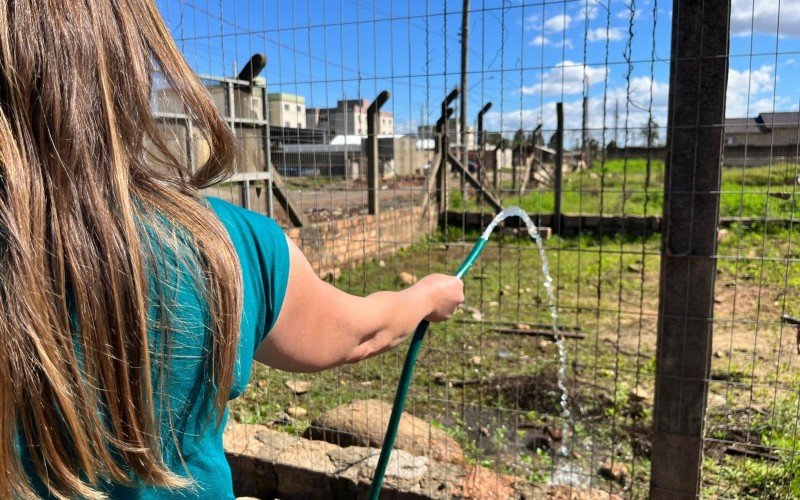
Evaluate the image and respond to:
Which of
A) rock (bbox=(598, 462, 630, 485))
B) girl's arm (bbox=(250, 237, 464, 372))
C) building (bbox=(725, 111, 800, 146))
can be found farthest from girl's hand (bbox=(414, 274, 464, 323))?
rock (bbox=(598, 462, 630, 485))

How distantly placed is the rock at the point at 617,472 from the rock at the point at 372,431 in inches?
26.2

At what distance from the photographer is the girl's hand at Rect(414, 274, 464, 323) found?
1.36m

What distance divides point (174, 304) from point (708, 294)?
5.90ft

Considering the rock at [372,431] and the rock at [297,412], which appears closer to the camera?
the rock at [372,431]

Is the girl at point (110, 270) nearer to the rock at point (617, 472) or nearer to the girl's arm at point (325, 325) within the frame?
the girl's arm at point (325, 325)

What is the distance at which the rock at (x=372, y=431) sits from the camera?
10.2 ft

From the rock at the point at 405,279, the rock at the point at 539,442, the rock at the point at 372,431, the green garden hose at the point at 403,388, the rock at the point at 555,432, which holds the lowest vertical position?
the rock at the point at 539,442

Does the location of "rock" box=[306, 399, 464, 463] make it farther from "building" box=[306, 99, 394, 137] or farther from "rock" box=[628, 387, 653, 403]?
"building" box=[306, 99, 394, 137]

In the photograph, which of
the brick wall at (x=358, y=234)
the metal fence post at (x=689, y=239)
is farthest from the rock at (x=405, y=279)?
the metal fence post at (x=689, y=239)

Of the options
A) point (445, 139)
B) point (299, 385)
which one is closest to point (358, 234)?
point (299, 385)

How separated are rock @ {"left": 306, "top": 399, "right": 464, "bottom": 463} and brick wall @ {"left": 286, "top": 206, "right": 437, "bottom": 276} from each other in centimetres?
97

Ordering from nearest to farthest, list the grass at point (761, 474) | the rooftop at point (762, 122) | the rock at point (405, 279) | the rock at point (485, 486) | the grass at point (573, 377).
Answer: the rooftop at point (762, 122) → the grass at point (761, 474) → the rock at point (485, 486) → the grass at point (573, 377) → the rock at point (405, 279)

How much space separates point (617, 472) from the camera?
2.93 metres

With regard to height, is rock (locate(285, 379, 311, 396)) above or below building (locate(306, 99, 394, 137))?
below
